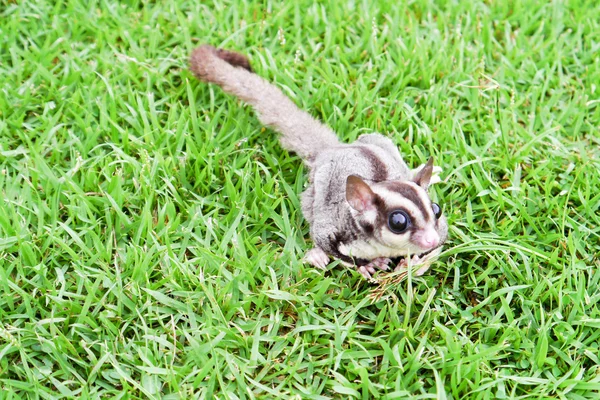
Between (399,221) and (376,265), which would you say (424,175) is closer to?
(399,221)

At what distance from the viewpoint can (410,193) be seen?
3.81 meters

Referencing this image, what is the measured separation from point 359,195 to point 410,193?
0.93 ft

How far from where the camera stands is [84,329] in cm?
384

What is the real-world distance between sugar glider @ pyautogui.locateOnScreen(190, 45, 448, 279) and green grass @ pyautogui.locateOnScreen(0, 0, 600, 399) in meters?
0.16

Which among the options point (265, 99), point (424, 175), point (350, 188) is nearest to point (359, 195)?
point (350, 188)

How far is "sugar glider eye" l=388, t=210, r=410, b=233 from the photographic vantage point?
12.3ft

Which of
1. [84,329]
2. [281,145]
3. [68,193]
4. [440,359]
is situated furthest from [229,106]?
[440,359]

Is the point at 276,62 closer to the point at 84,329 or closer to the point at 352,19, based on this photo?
the point at 352,19

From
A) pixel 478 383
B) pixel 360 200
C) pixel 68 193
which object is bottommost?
pixel 478 383

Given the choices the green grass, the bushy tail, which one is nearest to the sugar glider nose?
the green grass

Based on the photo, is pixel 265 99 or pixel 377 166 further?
pixel 265 99

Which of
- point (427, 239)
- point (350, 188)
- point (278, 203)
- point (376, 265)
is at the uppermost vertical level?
point (350, 188)

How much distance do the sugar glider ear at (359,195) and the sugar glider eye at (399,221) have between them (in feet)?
0.58

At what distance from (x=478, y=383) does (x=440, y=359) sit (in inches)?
8.9
